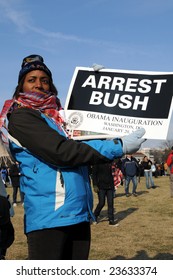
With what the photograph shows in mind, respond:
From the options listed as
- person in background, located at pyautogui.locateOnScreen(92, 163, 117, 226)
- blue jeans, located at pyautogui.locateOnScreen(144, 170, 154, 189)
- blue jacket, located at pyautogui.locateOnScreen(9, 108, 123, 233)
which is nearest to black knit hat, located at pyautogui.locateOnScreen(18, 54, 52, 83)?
blue jacket, located at pyautogui.locateOnScreen(9, 108, 123, 233)

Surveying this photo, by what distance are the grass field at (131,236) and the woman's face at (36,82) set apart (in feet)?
13.8

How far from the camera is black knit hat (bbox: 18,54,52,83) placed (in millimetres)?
2408

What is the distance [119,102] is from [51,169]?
1.02 meters

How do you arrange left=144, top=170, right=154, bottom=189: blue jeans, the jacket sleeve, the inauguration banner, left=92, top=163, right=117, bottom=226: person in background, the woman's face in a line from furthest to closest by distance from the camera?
left=144, top=170, right=154, bottom=189: blue jeans, left=92, top=163, right=117, bottom=226: person in background, the inauguration banner, the woman's face, the jacket sleeve

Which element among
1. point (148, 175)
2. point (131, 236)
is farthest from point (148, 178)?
point (131, 236)

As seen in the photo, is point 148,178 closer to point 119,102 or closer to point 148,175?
point 148,175

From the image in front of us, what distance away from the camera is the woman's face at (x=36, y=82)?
2373 mm

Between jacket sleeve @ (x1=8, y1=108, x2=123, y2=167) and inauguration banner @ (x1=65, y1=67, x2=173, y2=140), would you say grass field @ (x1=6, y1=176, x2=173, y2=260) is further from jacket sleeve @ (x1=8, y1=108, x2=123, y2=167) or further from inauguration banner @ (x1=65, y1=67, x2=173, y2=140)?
jacket sleeve @ (x1=8, y1=108, x2=123, y2=167)

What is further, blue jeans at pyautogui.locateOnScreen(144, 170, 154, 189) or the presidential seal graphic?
blue jeans at pyautogui.locateOnScreen(144, 170, 154, 189)

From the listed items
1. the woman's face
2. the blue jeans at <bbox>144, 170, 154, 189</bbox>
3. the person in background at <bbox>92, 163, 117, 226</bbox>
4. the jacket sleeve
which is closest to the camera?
the jacket sleeve

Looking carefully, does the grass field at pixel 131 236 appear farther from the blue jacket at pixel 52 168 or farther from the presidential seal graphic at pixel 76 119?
the blue jacket at pixel 52 168

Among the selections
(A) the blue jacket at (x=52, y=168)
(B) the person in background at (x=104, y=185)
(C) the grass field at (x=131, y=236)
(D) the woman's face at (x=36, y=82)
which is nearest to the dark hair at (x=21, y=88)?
(D) the woman's face at (x=36, y=82)

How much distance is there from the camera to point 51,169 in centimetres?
218
